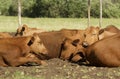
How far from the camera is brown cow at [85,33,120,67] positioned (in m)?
10.1

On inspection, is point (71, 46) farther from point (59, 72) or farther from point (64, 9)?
point (64, 9)

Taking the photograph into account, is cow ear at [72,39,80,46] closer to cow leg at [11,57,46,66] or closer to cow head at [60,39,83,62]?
cow head at [60,39,83,62]

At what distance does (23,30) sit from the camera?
14.1m

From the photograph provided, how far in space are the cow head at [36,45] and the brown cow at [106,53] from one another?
1581mm

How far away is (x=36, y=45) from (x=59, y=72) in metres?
2.43

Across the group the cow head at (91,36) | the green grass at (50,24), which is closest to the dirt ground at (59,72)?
the cow head at (91,36)

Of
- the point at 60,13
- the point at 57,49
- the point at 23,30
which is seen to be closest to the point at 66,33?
the point at 57,49

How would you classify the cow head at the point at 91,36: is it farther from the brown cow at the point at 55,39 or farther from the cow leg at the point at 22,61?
the cow leg at the point at 22,61

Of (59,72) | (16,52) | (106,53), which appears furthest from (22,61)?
(106,53)

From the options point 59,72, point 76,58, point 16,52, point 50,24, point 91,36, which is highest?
point 91,36

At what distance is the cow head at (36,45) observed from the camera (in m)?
11.3

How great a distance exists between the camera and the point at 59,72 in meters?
9.27

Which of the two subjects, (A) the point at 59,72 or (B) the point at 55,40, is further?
(B) the point at 55,40

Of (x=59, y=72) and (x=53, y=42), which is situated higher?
(x=53, y=42)
